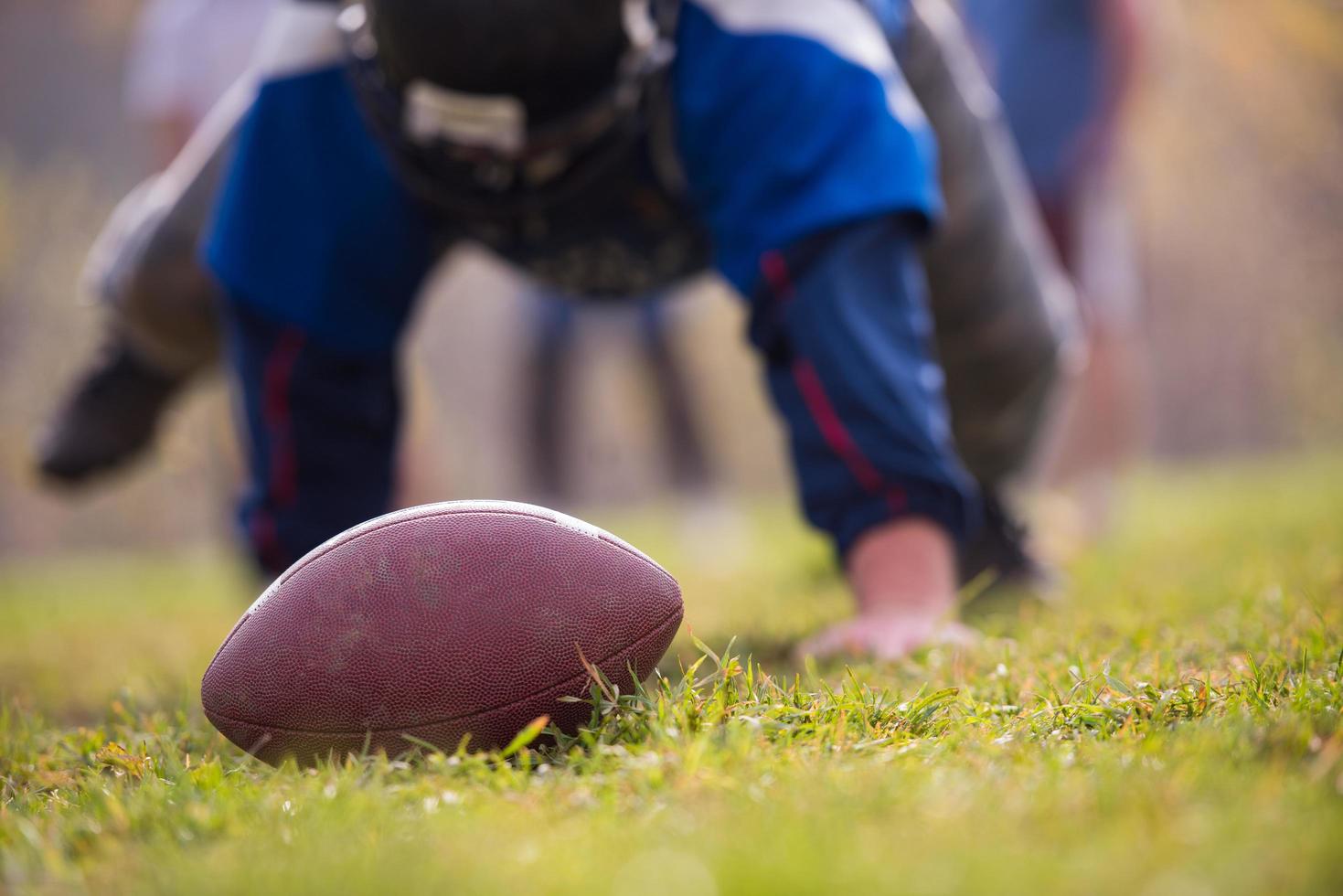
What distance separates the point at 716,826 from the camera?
2.96 ft

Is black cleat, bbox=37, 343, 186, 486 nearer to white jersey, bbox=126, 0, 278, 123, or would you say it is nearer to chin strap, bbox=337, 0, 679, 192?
chin strap, bbox=337, 0, 679, 192

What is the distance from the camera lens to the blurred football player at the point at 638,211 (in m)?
1.76

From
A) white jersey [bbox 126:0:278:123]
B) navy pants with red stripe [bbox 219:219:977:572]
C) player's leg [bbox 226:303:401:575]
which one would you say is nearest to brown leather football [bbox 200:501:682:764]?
navy pants with red stripe [bbox 219:219:977:572]

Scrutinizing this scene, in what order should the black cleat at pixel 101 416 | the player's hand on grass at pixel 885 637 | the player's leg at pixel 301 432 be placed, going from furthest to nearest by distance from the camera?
the black cleat at pixel 101 416
the player's leg at pixel 301 432
the player's hand on grass at pixel 885 637

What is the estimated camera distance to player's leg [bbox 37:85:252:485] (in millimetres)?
2596

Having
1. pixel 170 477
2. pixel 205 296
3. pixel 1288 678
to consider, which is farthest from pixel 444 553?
pixel 170 477

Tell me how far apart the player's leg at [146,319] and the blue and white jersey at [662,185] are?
0.32 meters

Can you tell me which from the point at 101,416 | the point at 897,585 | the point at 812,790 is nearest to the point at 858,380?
the point at 897,585

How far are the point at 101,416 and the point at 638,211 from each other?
1.57 meters

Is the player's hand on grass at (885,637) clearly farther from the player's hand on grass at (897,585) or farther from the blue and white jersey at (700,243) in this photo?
the blue and white jersey at (700,243)

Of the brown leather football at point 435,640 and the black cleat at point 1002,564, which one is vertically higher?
the brown leather football at point 435,640

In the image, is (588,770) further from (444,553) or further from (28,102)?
(28,102)

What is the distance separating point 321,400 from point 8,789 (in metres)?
1.06

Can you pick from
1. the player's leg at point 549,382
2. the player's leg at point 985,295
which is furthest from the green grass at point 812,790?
the player's leg at point 549,382
